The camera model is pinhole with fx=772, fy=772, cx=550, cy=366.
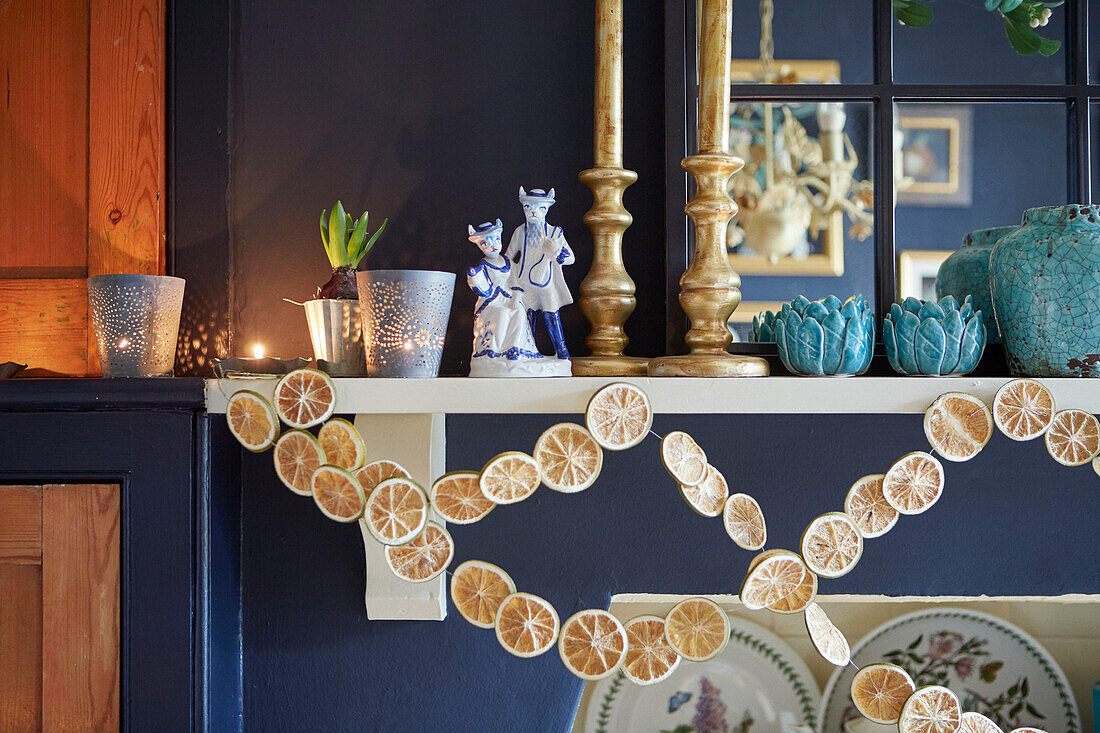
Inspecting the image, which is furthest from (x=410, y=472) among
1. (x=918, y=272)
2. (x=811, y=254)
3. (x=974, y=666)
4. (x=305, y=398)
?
(x=974, y=666)

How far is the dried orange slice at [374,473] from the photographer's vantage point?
33.2 inches

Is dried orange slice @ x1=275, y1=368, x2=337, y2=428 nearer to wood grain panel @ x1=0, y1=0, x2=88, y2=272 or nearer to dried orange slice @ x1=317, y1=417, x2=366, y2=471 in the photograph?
dried orange slice @ x1=317, y1=417, x2=366, y2=471

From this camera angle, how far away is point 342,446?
834 millimetres

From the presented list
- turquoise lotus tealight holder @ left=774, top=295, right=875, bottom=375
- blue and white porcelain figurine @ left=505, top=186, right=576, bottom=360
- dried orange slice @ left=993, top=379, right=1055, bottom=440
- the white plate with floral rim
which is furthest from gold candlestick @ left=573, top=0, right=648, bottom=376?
the white plate with floral rim

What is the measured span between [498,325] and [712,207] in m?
0.28

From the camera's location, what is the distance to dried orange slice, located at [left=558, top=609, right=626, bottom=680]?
838mm

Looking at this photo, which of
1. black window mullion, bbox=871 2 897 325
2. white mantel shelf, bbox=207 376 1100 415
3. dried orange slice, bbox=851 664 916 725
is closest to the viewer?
white mantel shelf, bbox=207 376 1100 415

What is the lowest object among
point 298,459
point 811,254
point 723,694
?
point 723,694

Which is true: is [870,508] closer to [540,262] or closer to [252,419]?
[540,262]

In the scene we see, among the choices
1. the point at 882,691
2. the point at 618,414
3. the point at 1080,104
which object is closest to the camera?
the point at 618,414

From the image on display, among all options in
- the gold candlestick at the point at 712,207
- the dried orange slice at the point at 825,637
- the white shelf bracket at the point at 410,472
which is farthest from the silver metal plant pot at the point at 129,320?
the dried orange slice at the point at 825,637

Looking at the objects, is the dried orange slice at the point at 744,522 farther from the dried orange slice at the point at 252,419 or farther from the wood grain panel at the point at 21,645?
the wood grain panel at the point at 21,645

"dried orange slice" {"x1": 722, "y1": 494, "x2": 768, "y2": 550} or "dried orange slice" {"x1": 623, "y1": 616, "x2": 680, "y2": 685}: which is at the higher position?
"dried orange slice" {"x1": 722, "y1": 494, "x2": 768, "y2": 550}

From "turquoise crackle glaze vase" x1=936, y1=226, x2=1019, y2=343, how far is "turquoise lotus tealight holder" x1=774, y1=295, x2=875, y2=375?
0.60 ft
